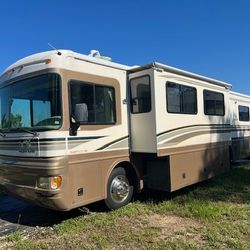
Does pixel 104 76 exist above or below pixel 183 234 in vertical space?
above

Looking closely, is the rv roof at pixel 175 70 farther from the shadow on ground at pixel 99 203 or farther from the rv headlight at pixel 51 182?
the rv headlight at pixel 51 182

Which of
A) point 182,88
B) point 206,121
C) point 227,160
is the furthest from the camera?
point 227,160

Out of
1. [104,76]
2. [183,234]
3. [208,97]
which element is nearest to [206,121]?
[208,97]

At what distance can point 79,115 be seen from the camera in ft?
17.5

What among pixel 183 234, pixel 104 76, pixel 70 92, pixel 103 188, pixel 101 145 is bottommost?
pixel 183 234

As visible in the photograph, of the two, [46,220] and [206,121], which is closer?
[46,220]

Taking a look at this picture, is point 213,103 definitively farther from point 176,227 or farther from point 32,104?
point 32,104

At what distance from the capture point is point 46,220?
240 inches

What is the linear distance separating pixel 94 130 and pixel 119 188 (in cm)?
137

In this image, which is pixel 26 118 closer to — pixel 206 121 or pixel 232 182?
pixel 206 121

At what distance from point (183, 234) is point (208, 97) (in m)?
4.56

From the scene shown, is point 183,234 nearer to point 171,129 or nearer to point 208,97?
point 171,129

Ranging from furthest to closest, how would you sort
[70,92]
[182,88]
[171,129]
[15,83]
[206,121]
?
[206,121] → [182,88] → [171,129] → [15,83] → [70,92]

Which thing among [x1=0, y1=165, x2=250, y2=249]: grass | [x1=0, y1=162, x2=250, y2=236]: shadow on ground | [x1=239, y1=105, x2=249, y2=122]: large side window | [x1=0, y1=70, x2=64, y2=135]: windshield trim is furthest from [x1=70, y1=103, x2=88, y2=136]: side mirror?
[x1=239, y1=105, x2=249, y2=122]: large side window
